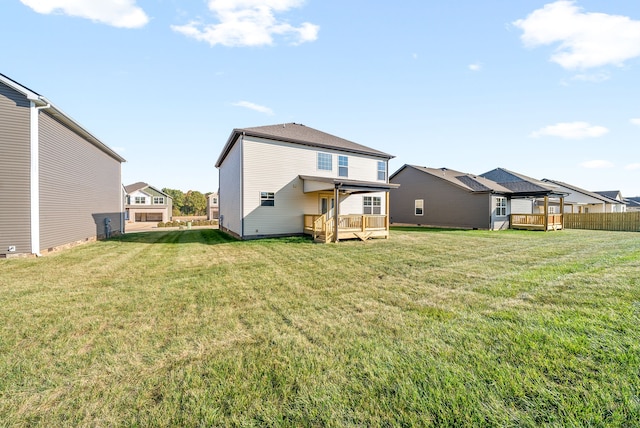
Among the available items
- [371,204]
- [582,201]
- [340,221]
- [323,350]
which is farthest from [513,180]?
[323,350]

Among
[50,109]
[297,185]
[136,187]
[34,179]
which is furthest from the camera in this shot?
[136,187]

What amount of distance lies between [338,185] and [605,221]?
23343 mm

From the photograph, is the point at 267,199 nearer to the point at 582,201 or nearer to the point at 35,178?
the point at 35,178

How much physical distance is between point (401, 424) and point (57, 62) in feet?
49.1

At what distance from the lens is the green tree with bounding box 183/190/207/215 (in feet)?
197

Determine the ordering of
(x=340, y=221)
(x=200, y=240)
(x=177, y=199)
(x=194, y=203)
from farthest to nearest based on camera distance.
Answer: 1. (x=177, y=199)
2. (x=194, y=203)
3. (x=200, y=240)
4. (x=340, y=221)

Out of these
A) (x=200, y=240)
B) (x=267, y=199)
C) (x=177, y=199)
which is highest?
(x=177, y=199)

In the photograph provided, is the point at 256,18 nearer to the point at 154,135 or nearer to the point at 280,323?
the point at 280,323

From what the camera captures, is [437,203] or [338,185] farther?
[437,203]

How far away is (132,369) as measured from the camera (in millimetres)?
2621

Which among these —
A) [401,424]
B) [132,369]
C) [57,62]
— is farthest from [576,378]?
[57,62]

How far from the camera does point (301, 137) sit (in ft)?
48.5

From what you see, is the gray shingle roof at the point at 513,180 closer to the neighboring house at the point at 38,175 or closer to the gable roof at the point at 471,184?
Result: the gable roof at the point at 471,184

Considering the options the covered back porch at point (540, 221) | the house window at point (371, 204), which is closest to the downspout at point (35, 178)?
the house window at point (371, 204)
